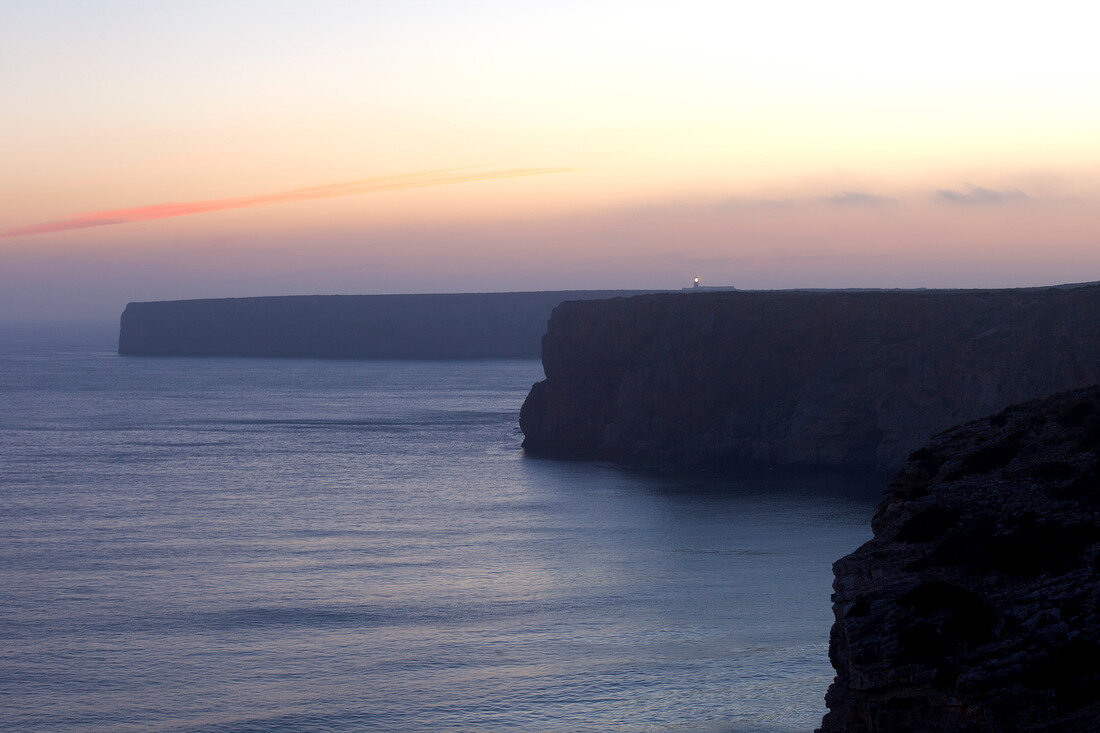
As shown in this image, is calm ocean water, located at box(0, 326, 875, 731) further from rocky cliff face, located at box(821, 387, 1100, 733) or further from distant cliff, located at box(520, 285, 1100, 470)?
rocky cliff face, located at box(821, 387, 1100, 733)

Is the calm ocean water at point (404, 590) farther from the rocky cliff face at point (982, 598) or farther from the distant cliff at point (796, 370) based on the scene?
the rocky cliff face at point (982, 598)

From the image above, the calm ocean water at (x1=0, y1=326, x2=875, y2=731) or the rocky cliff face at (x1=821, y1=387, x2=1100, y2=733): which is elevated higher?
the rocky cliff face at (x1=821, y1=387, x2=1100, y2=733)

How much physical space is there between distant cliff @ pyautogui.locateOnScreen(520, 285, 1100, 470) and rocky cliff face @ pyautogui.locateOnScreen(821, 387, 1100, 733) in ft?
115

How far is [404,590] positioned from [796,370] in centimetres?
3293

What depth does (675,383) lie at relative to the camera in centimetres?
6269

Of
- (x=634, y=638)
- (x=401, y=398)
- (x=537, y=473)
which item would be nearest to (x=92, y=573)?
(x=634, y=638)

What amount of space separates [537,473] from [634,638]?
30823mm

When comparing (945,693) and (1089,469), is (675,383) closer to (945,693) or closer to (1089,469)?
(1089,469)

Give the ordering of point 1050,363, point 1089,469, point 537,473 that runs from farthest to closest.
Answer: point 537,473 → point 1050,363 → point 1089,469

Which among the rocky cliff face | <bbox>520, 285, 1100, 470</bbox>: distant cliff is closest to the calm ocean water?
<bbox>520, 285, 1100, 470</bbox>: distant cliff

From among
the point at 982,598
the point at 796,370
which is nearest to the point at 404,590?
the point at 982,598

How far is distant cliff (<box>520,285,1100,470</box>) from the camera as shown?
2079 inches

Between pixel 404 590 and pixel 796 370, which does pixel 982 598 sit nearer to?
pixel 404 590

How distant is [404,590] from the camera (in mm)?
33031
